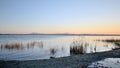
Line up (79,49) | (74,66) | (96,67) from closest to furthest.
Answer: (96,67), (74,66), (79,49)

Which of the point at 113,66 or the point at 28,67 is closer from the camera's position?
the point at 113,66

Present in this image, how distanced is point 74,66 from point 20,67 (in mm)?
3949

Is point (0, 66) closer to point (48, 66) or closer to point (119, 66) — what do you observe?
point (48, 66)

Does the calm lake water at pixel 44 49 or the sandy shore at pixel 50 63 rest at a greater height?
the sandy shore at pixel 50 63

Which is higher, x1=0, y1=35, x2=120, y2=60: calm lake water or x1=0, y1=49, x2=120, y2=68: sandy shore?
x1=0, y1=49, x2=120, y2=68: sandy shore

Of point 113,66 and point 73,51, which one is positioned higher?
point 113,66

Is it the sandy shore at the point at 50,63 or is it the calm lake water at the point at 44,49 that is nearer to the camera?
the sandy shore at the point at 50,63

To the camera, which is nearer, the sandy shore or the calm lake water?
the sandy shore

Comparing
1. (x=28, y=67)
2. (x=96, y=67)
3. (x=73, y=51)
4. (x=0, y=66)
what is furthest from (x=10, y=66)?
(x=73, y=51)

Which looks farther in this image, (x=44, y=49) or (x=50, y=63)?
(x=44, y=49)

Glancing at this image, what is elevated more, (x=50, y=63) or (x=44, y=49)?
(x=50, y=63)

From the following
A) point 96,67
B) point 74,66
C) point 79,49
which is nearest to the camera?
point 96,67

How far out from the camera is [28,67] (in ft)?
39.3

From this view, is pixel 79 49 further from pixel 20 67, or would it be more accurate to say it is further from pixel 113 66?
pixel 113 66
